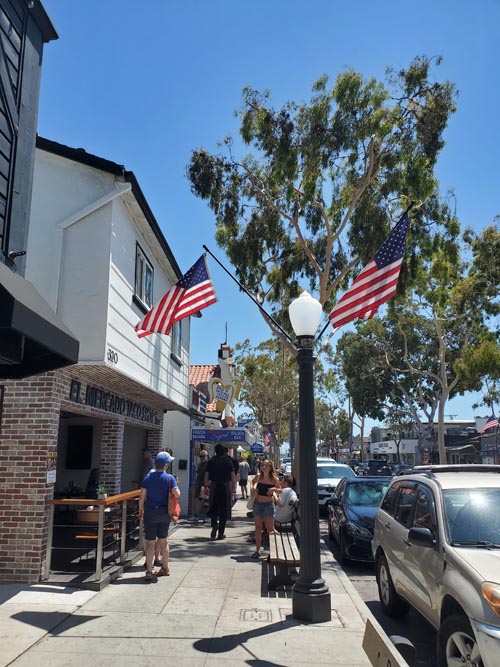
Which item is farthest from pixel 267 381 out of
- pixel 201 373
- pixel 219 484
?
pixel 219 484

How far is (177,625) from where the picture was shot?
5.77 m

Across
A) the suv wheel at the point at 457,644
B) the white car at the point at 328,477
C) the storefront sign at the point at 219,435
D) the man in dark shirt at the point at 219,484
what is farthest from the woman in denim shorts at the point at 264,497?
the white car at the point at 328,477

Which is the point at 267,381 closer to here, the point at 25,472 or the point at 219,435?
the point at 219,435

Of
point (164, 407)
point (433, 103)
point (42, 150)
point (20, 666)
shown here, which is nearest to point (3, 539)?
point (20, 666)

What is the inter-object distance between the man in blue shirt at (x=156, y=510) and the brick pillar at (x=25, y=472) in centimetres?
128

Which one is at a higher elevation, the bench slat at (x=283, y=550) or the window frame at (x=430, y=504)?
the window frame at (x=430, y=504)

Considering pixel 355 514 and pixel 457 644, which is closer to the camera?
pixel 457 644

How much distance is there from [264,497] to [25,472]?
382 cm

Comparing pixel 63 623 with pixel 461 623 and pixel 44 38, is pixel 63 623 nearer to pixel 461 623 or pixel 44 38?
pixel 461 623

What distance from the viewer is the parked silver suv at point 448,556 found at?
12.7 ft

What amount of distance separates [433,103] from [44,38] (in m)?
9.33

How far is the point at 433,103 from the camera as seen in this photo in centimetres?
1271

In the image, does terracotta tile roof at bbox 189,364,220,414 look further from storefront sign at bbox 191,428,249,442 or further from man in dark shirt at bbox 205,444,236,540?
man in dark shirt at bbox 205,444,236,540

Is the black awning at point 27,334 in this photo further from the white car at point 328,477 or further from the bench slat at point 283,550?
the white car at point 328,477
